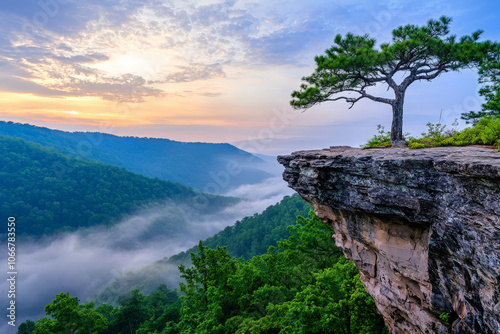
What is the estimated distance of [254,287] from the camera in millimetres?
20781

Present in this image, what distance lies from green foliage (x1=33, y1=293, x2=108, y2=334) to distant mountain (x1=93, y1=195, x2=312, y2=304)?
184ft

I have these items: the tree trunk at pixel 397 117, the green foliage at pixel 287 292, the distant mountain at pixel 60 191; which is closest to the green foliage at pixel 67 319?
the green foliage at pixel 287 292

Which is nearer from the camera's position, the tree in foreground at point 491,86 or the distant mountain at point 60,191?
the tree in foreground at point 491,86

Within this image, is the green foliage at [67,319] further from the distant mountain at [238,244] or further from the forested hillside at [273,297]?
the distant mountain at [238,244]

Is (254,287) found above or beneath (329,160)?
beneath

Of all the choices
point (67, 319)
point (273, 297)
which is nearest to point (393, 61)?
point (273, 297)

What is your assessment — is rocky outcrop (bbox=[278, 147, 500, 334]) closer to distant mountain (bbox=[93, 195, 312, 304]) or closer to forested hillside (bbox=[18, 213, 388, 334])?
forested hillside (bbox=[18, 213, 388, 334])

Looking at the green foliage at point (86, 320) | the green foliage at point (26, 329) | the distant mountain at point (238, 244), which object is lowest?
the distant mountain at point (238, 244)

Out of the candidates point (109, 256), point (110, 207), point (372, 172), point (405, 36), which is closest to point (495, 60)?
point (405, 36)

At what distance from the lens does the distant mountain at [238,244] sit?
82.2m

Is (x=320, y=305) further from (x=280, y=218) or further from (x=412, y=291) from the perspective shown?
(x=280, y=218)

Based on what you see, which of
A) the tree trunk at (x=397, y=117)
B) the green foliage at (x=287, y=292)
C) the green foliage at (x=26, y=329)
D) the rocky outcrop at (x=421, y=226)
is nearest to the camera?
the rocky outcrop at (x=421, y=226)

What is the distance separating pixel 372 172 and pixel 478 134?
4.87 meters

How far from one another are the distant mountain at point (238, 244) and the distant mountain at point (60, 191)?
164ft
